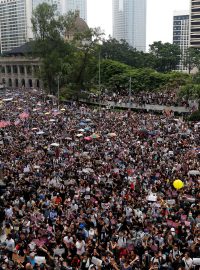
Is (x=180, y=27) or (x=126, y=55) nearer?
(x=126, y=55)

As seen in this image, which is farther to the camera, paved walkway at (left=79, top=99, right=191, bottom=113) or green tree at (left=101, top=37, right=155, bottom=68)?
green tree at (left=101, top=37, right=155, bottom=68)

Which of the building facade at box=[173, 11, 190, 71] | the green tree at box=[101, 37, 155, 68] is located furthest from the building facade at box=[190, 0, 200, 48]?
the building facade at box=[173, 11, 190, 71]

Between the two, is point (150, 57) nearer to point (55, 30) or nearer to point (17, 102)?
point (55, 30)

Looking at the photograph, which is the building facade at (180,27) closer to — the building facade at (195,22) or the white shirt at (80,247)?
the building facade at (195,22)

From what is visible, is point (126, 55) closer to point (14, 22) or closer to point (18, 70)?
point (18, 70)

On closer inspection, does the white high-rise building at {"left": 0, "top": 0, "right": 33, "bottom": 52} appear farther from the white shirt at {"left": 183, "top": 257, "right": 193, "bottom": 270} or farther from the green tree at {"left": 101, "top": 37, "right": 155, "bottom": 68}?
the white shirt at {"left": 183, "top": 257, "right": 193, "bottom": 270}

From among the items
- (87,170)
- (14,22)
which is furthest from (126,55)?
(14,22)

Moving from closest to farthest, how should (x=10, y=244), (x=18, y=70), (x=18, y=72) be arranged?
1. (x=10, y=244)
2. (x=18, y=70)
3. (x=18, y=72)
